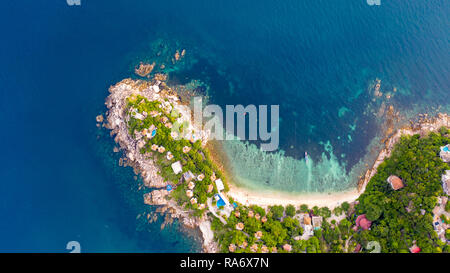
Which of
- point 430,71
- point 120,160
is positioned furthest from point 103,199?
point 430,71

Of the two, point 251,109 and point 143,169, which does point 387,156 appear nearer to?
point 251,109

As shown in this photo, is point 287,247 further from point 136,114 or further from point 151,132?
point 136,114

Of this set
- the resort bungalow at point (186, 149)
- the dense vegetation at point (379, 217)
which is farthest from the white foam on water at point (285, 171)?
the resort bungalow at point (186, 149)

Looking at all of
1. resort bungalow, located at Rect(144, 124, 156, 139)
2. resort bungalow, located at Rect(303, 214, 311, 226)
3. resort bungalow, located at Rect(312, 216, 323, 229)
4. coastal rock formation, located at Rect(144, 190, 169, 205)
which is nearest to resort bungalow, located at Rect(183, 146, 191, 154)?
resort bungalow, located at Rect(144, 124, 156, 139)

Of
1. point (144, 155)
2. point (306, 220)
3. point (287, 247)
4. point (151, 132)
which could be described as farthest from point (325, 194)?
point (144, 155)

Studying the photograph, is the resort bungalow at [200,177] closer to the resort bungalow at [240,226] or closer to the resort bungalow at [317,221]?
the resort bungalow at [240,226]

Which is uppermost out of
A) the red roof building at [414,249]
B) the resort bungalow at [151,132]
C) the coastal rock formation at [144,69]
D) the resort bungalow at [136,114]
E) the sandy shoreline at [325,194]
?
the coastal rock formation at [144,69]

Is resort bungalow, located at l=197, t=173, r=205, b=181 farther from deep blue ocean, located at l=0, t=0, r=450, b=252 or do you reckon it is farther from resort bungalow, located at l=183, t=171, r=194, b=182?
deep blue ocean, located at l=0, t=0, r=450, b=252
